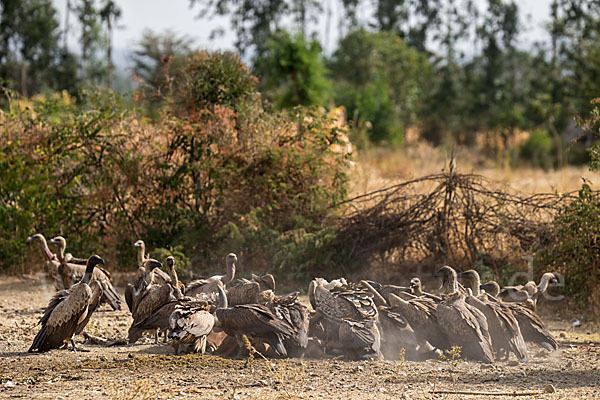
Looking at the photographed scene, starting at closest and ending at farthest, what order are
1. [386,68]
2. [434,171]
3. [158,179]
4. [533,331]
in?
[533,331]
[158,179]
[434,171]
[386,68]

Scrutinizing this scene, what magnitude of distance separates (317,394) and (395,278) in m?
4.82

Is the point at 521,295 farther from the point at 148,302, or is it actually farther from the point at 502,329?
the point at 148,302

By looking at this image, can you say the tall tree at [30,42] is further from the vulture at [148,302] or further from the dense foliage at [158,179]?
the vulture at [148,302]

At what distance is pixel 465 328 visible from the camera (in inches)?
247

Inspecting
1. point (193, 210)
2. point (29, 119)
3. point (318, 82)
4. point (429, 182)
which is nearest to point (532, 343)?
point (429, 182)

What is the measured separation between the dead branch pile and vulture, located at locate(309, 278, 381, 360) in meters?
3.17

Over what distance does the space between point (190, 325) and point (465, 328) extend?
2.32 meters

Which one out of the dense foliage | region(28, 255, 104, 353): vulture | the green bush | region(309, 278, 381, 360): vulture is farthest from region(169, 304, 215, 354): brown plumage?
the green bush

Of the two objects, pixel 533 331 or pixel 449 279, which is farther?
pixel 449 279

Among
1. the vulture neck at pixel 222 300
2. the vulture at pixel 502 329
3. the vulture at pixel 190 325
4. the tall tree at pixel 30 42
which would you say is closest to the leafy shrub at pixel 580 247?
the vulture at pixel 502 329

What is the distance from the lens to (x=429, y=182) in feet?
35.0

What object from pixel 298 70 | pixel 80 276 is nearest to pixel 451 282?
pixel 80 276

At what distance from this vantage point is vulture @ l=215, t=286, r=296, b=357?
20.0ft

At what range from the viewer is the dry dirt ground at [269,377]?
5.18 meters
